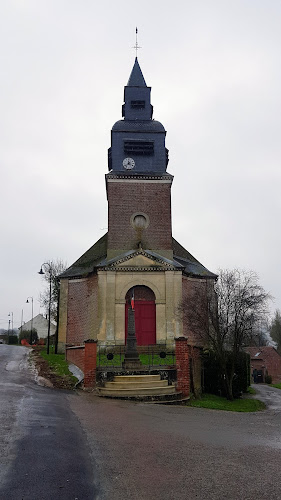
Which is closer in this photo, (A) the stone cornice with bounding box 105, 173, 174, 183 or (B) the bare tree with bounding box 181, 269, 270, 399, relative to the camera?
(B) the bare tree with bounding box 181, 269, 270, 399

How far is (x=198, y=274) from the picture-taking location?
30062 millimetres

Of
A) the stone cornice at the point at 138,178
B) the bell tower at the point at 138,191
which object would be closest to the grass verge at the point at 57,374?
the bell tower at the point at 138,191

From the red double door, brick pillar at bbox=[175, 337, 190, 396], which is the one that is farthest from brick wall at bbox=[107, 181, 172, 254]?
brick pillar at bbox=[175, 337, 190, 396]

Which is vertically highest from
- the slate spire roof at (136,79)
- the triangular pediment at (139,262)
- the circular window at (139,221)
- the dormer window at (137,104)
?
the slate spire roof at (136,79)

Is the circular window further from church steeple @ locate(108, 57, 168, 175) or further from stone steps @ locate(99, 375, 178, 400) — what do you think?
stone steps @ locate(99, 375, 178, 400)

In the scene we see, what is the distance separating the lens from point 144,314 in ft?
89.0

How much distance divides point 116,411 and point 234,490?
6.38m

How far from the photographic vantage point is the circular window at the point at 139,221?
2950 cm

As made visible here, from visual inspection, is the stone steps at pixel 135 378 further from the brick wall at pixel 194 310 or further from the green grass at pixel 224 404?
the brick wall at pixel 194 310

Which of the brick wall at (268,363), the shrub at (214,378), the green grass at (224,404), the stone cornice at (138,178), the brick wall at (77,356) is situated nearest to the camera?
the green grass at (224,404)

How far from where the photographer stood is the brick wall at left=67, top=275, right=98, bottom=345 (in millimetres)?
28266

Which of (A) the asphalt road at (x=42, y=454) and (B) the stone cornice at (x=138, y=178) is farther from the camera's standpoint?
(B) the stone cornice at (x=138, y=178)

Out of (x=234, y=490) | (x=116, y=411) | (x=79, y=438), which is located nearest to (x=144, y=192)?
(x=116, y=411)

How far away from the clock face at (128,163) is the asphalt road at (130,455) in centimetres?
2154
